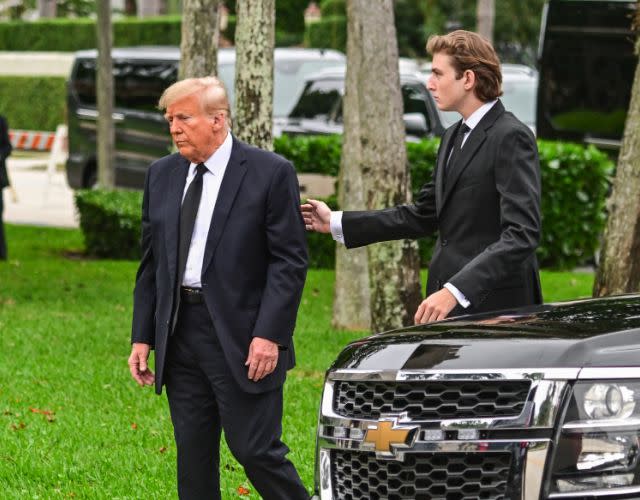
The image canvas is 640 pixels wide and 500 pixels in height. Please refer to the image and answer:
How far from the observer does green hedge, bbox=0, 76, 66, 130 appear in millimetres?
39312

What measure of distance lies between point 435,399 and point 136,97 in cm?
1826

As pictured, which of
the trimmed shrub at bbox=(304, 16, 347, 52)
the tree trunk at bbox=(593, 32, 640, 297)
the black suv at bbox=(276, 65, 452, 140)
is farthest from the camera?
the trimmed shrub at bbox=(304, 16, 347, 52)

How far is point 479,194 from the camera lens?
17.6ft

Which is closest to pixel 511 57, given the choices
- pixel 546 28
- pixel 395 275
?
pixel 546 28

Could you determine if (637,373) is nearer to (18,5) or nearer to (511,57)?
(511,57)

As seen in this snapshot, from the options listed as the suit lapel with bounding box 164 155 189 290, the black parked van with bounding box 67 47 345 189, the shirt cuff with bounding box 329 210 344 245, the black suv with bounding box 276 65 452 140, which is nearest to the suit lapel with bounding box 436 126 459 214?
the shirt cuff with bounding box 329 210 344 245

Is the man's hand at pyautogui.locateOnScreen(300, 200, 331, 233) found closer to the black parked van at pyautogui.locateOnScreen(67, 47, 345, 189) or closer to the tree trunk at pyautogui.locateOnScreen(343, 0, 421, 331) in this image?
the tree trunk at pyautogui.locateOnScreen(343, 0, 421, 331)

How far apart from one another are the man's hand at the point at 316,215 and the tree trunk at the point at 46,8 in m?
45.9

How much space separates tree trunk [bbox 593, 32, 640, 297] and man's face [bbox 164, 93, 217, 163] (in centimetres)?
474

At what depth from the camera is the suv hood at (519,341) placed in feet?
13.1

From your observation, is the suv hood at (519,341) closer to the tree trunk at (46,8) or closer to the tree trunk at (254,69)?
the tree trunk at (254,69)

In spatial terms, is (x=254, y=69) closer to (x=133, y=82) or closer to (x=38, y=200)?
(x=133, y=82)

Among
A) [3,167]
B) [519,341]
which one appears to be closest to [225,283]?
A: [519,341]

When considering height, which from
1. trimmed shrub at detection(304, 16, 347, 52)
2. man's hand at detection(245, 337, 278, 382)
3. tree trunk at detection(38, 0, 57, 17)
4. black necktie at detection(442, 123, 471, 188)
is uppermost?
black necktie at detection(442, 123, 471, 188)
